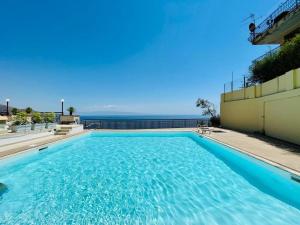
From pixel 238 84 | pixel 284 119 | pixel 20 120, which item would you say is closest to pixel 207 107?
pixel 238 84

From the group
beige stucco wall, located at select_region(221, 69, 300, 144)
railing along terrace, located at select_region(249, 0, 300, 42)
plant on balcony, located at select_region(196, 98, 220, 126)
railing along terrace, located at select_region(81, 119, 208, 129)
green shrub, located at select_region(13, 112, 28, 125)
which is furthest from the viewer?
plant on balcony, located at select_region(196, 98, 220, 126)

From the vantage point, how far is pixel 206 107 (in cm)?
2069

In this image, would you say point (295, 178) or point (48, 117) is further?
point (48, 117)

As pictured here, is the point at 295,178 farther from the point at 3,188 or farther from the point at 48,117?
the point at 48,117

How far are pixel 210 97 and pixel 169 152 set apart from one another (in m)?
12.9

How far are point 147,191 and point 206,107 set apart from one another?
16.8 meters

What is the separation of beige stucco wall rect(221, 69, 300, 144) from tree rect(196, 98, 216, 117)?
3.04m

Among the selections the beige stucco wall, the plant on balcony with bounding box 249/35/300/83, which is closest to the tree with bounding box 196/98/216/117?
the beige stucco wall

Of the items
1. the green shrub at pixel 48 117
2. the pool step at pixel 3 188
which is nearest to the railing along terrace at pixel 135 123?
the green shrub at pixel 48 117

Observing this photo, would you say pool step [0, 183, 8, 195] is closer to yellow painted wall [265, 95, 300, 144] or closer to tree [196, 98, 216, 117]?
yellow painted wall [265, 95, 300, 144]

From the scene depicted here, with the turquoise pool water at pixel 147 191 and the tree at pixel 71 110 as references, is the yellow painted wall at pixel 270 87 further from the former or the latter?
the tree at pixel 71 110

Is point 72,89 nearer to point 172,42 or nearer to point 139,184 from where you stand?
point 172,42

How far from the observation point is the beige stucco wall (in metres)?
8.58

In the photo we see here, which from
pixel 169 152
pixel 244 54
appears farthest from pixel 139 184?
pixel 244 54
